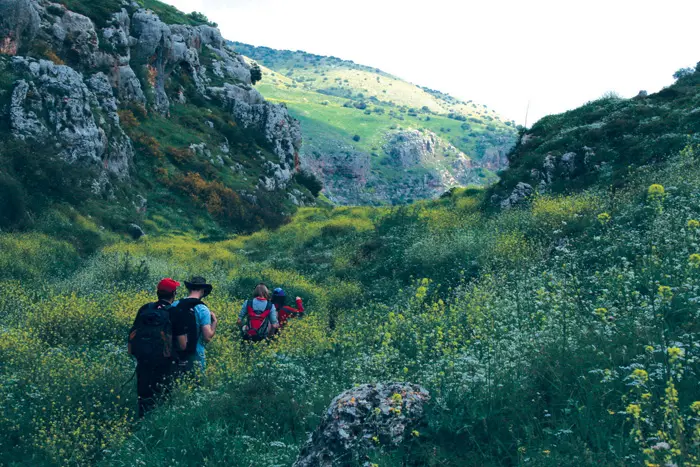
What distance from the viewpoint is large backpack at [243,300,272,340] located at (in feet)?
27.9

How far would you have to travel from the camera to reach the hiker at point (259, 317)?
8.52m

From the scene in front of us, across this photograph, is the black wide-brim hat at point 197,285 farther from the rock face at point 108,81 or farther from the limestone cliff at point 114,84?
the rock face at point 108,81

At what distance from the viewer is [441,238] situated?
14.4m

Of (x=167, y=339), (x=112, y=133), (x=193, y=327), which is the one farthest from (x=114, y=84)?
(x=167, y=339)

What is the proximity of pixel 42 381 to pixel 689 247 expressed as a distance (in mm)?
8790

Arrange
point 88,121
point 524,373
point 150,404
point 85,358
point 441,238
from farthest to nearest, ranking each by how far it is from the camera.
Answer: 1. point 88,121
2. point 441,238
3. point 85,358
4. point 150,404
5. point 524,373

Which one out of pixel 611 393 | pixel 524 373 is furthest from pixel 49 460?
pixel 611 393

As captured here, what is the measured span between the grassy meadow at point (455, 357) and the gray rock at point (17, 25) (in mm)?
14783

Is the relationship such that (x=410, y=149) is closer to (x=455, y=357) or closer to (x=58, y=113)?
(x=58, y=113)

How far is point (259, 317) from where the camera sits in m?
8.59

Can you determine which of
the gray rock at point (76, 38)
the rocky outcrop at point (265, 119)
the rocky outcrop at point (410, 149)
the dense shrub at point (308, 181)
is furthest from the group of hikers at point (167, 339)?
the rocky outcrop at point (410, 149)

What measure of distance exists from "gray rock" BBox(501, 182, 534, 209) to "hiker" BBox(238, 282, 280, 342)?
10123 mm

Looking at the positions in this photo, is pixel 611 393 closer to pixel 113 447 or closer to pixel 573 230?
pixel 113 447

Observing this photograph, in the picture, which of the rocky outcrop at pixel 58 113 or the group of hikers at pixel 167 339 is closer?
the group of hikers at pixel 167 339
